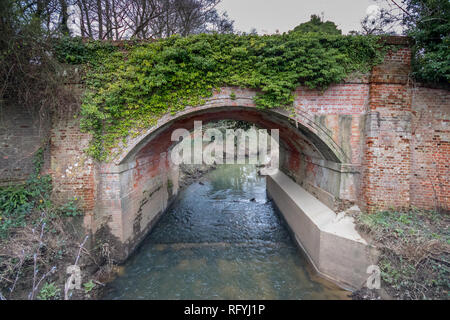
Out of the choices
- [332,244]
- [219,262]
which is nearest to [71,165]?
[219,262]

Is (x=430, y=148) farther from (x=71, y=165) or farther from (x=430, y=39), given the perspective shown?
(x=71, y=165)

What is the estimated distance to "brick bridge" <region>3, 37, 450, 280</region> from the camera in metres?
4.85

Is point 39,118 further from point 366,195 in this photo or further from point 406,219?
point 406,219

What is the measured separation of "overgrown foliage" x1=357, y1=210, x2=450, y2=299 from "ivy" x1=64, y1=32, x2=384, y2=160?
360 cm

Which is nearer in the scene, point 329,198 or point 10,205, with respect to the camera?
point 10,205

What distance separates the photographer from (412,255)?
3.71 metres

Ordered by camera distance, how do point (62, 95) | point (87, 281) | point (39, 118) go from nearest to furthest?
1. point (87, 281)
2. point (62, 95)
3. point (39, 118)

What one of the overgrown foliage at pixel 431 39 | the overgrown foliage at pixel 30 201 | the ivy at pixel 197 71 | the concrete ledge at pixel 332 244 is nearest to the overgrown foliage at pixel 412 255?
the concrete ledge at pixel 332 244

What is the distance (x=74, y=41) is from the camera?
16.0 ft

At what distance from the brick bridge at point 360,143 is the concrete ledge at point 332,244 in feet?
2.03

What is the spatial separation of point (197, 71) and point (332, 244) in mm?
5377

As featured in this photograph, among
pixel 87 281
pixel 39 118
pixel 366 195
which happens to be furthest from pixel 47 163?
pixel 366 195

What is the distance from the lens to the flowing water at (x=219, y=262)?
4.52 metres

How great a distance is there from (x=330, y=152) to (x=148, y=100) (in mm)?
5029
